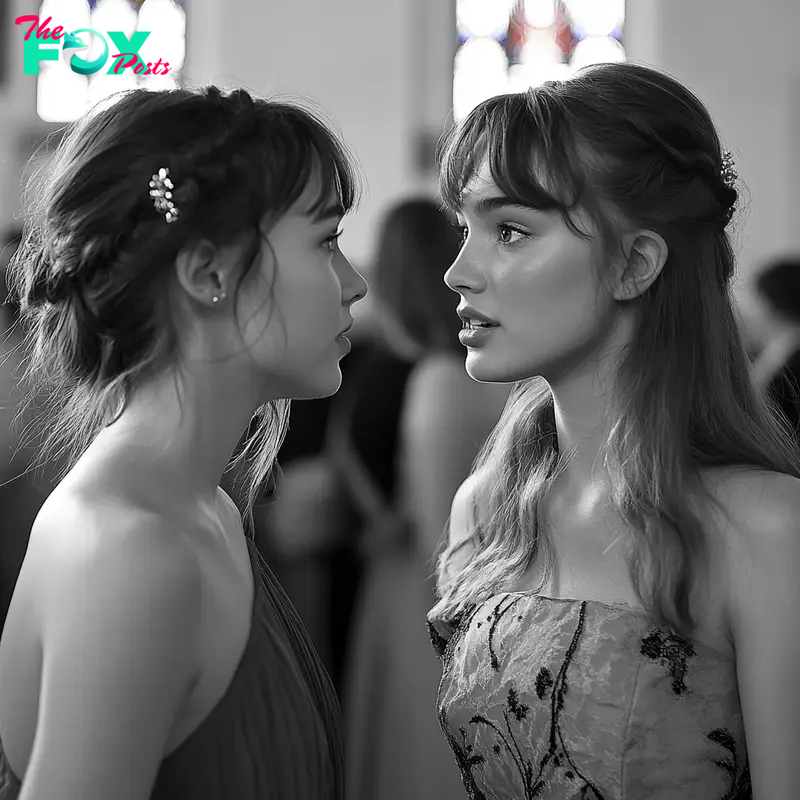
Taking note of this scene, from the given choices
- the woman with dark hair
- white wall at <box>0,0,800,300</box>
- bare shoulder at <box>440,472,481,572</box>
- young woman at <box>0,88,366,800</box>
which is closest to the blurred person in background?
the woman with dark hair

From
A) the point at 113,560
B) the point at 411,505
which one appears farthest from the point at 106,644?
the point at 411,505

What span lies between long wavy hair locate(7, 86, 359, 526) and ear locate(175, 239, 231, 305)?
0.4 inches

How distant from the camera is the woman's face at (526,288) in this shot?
1508 millimetres

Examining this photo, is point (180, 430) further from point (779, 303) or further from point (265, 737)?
point (779, 303)

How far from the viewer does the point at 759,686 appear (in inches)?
53.9

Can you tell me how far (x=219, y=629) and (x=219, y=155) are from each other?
1.60 ft

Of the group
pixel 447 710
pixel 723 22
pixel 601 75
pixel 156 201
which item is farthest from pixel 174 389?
pixel 723 22

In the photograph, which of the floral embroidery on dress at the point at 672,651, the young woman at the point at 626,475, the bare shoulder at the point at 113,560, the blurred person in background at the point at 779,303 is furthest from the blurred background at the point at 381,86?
the bare shoulder at the point at 113,560

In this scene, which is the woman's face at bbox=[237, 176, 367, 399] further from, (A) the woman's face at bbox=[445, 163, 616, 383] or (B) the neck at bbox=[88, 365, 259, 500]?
(A) the woman's face at bbox=[445, 163, 616, 383]

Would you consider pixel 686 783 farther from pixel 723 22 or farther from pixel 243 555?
pixel 723 22

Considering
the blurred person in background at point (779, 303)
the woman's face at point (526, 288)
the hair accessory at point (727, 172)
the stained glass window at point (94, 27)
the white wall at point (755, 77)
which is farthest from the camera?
the stained glass window at point (94, 27)

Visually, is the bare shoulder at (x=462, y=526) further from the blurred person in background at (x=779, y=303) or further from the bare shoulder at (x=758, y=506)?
the blurred person in background at (x=779, y=303)

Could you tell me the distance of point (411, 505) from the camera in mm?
3014

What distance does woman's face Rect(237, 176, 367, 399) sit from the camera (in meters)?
1.23
